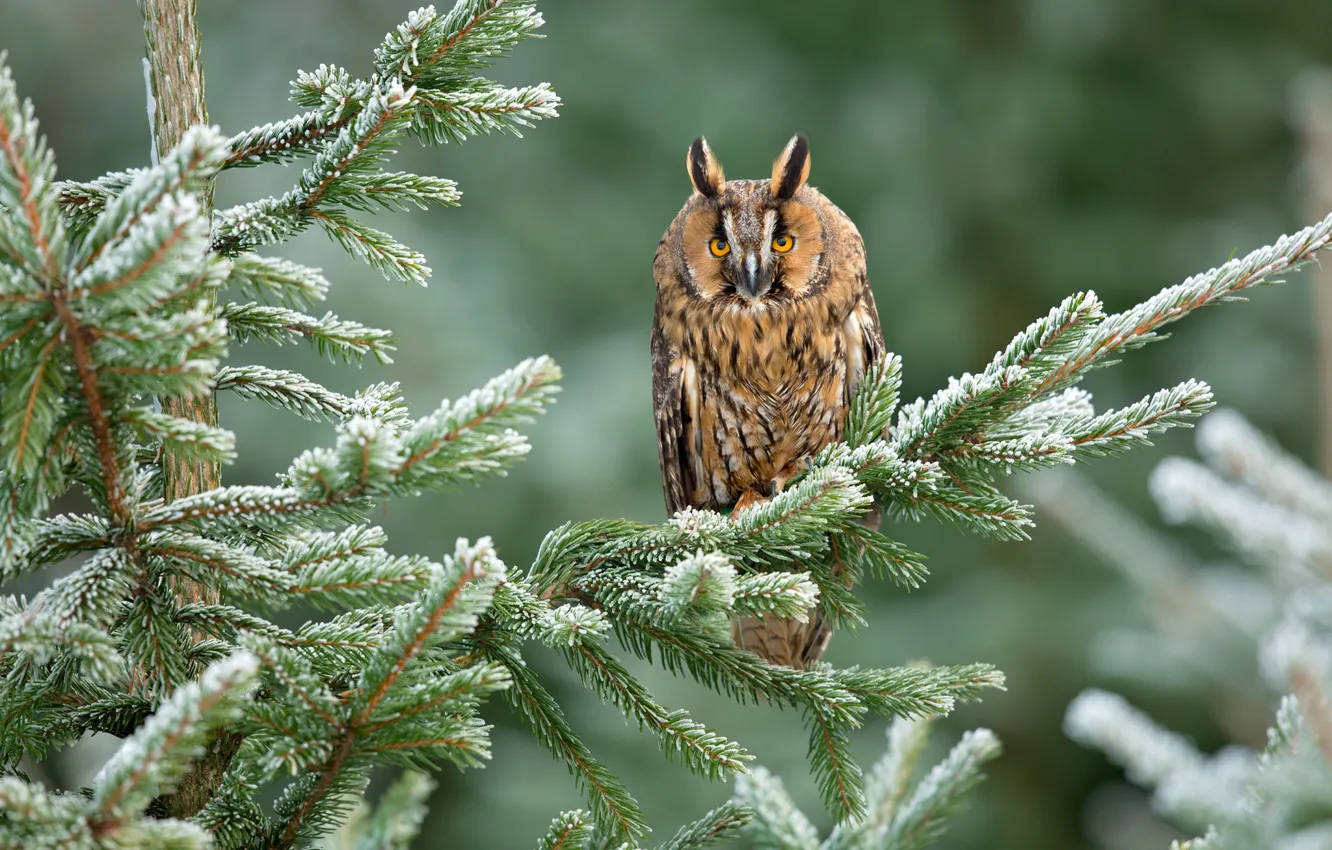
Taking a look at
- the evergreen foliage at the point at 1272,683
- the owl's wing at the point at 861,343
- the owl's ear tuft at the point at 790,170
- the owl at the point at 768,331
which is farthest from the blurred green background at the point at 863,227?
the evergreen foliage at the point at 1272,683

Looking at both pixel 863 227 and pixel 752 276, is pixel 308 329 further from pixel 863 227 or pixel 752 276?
pixel 863 227

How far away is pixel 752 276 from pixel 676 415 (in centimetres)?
41

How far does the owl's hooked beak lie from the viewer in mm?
2496

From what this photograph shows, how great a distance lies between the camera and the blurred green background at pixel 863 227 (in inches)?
219

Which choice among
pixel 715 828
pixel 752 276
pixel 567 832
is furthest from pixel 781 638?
pixel 567 832

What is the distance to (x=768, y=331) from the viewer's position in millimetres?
2551

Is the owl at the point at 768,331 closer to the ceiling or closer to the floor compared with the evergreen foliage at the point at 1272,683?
closer to the ceiling

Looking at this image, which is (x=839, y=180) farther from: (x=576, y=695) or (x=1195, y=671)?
(x=1195, y=671)

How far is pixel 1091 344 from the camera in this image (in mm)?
1329

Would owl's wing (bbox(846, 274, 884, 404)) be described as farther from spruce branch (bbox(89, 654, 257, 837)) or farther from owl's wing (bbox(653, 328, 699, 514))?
spruce branch (bbox(89, 654, 257, 837))

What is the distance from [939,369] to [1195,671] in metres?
4.80

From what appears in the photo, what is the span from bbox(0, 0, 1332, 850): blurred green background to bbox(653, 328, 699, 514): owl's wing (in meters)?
2.53

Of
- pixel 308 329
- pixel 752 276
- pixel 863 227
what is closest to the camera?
pixel 308 329

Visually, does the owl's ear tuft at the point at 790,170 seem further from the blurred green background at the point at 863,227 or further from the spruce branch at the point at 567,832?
the blurred green background at the point at 863,227
